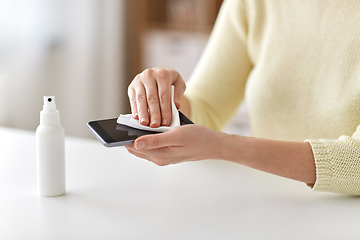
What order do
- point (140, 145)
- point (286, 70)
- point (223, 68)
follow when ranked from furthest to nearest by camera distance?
point (223, 68), point (286, 70), point (140, 145)

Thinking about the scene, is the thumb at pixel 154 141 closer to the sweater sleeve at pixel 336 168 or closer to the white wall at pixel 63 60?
the sweater sleeve at pixel 336 168

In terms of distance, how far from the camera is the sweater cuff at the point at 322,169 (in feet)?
2.47

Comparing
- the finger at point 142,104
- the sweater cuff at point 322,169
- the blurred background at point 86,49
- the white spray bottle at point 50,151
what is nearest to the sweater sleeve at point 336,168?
the sweater cuff at point 322,169

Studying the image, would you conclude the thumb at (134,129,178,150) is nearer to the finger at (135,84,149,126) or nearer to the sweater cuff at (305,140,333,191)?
the finger at (135,84,149,126)

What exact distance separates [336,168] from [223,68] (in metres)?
0.56

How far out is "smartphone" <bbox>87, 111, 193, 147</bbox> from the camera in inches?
25.3

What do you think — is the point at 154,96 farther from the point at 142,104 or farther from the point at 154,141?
the point at 154,141

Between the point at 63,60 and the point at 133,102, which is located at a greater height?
the point at 133,102

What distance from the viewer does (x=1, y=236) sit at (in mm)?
596

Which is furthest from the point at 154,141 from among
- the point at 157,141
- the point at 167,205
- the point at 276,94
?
the point at 276,94

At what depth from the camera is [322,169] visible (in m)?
0.75

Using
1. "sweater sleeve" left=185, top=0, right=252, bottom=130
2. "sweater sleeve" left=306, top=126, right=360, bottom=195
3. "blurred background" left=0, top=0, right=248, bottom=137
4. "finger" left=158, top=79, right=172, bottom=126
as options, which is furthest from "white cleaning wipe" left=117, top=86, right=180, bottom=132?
"blurred background" left=0, top=0, right=248, bottom=137

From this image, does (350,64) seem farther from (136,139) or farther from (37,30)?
(37,30)

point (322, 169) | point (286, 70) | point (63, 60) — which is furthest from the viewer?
point (63, 60)
